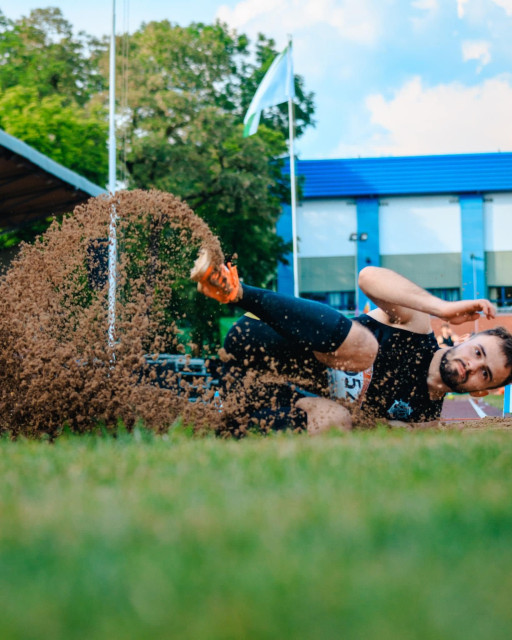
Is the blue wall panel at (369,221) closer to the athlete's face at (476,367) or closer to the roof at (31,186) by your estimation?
the roof at (31,186)

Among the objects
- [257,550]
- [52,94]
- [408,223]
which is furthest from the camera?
[408,223]

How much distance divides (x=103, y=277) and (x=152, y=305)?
41cm

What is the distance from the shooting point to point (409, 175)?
42.4 metres

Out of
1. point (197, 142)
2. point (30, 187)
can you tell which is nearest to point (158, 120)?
point (197, 142)

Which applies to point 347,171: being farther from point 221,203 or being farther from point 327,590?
point 327,590

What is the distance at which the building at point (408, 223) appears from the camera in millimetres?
42000

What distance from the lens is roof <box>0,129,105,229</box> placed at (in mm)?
13743

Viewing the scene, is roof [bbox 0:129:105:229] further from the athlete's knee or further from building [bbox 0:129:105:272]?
the athlete's knee

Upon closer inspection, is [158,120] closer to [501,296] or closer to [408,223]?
[408,223]

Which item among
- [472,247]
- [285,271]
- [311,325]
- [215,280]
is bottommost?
[311,325]

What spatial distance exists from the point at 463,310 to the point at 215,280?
5.07ft

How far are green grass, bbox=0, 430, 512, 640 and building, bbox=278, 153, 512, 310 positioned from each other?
39420mm

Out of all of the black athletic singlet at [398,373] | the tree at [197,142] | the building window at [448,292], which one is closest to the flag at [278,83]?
the tree at [197,142]

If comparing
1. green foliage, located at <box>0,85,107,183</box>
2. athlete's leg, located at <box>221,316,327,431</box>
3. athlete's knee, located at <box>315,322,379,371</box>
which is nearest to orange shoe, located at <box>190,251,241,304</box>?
athlete's leg, located at <box>221,316,327,431</box>
